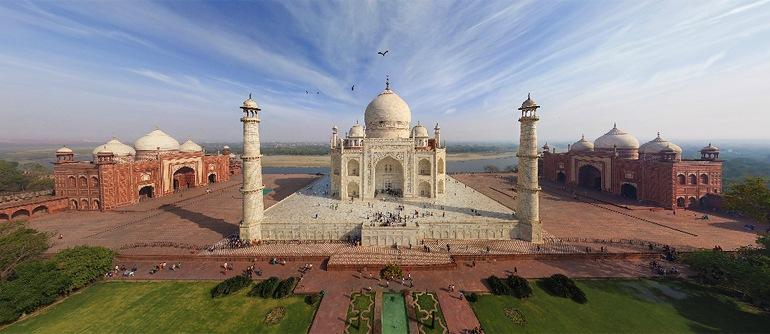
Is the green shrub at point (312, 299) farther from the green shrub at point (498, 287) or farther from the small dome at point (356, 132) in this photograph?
the small dome at point (356, 132)

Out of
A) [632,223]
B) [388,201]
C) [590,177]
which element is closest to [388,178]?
[388,201]

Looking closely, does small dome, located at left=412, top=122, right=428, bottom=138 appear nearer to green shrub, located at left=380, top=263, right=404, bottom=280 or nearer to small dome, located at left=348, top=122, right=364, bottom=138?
small dome, located at left=348, top=122, right=364, bottom=138

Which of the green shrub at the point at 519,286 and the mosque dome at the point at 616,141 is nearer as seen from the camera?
the green shrub at the point at 519,286

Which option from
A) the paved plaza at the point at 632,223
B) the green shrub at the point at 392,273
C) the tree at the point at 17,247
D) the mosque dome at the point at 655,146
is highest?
the mosque dome at the point at 655,146

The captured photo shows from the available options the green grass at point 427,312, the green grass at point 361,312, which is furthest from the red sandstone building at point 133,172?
the green grass at point 427,312

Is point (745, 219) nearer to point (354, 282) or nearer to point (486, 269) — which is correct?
point (486, 269)

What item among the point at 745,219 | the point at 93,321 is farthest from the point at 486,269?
the point at 745,219
